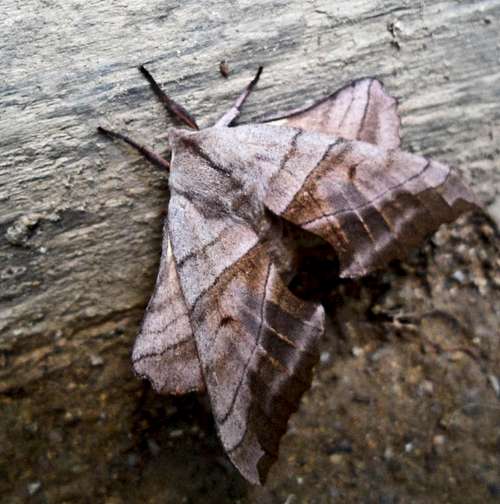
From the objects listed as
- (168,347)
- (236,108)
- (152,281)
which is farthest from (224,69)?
(168,347)

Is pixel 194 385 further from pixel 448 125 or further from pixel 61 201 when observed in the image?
pixel 448 125

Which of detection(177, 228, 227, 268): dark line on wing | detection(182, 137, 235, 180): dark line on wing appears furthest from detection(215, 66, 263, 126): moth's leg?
detection(177, 228, 227, 268): dark line on wing

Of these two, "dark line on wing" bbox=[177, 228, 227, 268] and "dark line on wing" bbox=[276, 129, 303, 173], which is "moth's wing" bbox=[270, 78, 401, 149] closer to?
"dark line on wing" bbox=[276, 129, 303, 173]

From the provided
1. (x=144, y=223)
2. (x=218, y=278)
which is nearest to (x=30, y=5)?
(x=144, y=223)

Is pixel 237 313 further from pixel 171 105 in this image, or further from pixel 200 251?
pixel 171 105

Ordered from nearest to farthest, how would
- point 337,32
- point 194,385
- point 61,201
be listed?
point 194,385 → point 61,201 → point 337,32

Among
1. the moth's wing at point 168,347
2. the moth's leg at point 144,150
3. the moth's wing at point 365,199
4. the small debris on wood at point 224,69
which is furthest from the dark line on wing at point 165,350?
the small debris on wood at point 224,69
